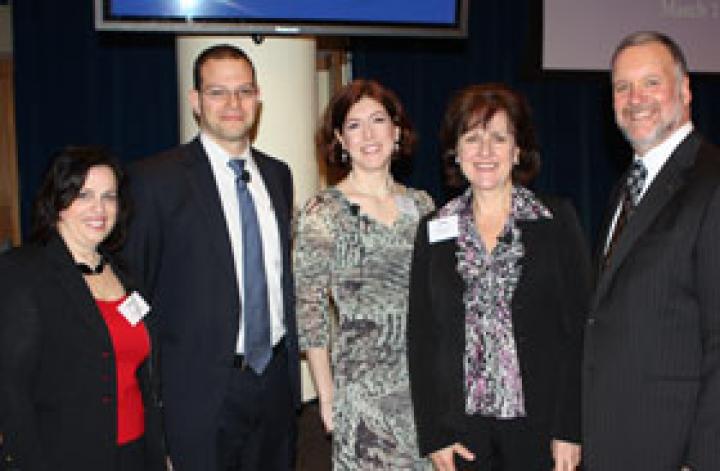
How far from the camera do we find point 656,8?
6.37 metres

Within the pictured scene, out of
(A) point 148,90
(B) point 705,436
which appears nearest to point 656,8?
(A) point 148,90

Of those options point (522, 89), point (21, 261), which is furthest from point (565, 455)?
point (522, 89)

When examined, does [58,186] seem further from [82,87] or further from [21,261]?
[82,87]

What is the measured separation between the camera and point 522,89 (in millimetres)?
6754

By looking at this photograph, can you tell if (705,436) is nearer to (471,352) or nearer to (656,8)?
(471,352)

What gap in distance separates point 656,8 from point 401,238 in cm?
465

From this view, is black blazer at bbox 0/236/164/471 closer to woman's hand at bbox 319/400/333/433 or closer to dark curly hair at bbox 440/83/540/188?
woman's hand at bbox 319/400/333/433

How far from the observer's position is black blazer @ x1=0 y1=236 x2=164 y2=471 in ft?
7.00

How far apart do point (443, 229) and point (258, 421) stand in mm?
978

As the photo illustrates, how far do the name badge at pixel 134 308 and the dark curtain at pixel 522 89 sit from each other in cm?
410

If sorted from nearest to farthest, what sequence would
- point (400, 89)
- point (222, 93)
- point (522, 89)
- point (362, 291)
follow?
point (362, 291), point (222, 93), point (400, 89), point (522, 89)

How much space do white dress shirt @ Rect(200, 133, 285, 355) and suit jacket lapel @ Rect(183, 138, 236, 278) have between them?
0.12 ft

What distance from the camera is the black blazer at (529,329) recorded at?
2.40 metres

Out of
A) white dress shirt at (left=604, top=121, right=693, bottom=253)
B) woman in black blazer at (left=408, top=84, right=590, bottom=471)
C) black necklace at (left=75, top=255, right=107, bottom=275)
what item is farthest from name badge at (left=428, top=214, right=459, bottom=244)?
black necklace at (left=75, top=255, right=107, bottom=275)
